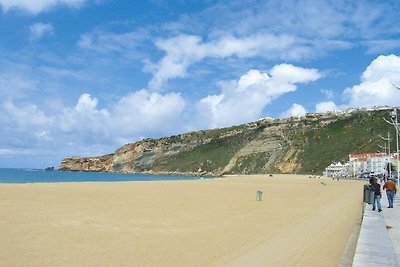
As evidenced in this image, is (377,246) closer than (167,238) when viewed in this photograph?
Yes

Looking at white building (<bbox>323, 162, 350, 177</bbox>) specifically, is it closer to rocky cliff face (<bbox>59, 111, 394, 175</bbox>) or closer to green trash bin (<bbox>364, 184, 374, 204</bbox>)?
rocky cliff face (<bbox>59, 111, 394, 175</bbox>)

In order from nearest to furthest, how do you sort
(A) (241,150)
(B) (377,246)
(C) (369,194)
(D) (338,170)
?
(B) (377,246)
(C) (369,194)
(D) (338,170)
(A) (241,150)

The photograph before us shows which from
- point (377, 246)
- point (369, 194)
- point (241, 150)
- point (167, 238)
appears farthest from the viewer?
point (241, 150)

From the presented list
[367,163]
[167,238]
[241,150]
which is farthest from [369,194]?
[241,150]

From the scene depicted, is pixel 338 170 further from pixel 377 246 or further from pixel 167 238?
pixel 377 246

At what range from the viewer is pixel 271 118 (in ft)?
579

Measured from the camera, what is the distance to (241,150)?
534 feet

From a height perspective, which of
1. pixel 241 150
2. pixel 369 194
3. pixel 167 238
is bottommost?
pixel 167 238

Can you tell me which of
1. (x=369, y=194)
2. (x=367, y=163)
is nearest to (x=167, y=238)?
(x=369, y=194)

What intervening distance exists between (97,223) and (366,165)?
112572mm

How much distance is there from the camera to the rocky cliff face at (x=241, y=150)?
144 m

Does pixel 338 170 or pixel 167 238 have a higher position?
pixel 338 170

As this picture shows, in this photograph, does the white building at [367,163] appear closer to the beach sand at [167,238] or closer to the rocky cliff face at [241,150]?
the rocky cliff face at [241,150]

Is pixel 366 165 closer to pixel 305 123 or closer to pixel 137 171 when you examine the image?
pixel 305 123
